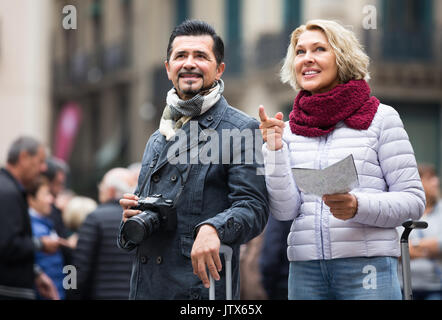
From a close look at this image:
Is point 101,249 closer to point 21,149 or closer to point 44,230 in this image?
point 21,149

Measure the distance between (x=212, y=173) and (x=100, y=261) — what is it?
3.02m

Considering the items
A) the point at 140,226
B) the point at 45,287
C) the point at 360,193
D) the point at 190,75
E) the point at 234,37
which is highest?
the point at 234,37

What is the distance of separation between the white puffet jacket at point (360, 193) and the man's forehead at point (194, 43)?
588mm

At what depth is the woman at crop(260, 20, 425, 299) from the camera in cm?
385

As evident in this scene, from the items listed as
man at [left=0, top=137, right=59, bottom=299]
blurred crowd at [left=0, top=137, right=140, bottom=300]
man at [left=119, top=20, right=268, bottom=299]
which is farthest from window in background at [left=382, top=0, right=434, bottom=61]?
man at [left=119, top=20, right=268, bottom=299]

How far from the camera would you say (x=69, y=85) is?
3250cm

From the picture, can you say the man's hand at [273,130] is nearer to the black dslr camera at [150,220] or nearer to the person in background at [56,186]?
the black dslr camera at [150,220]

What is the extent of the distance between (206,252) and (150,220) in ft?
1.06

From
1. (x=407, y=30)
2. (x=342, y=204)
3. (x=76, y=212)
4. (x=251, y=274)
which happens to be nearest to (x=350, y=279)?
(x=342, y=204)

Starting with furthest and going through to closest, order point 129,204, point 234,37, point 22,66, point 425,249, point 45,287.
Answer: point 22,66, point 234,37, point 45,287, point 425,249, point 129,204

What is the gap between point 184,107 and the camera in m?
4.14

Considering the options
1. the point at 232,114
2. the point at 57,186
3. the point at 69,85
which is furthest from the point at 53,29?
the point at 232,114

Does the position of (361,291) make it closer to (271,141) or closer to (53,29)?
(271,141)
